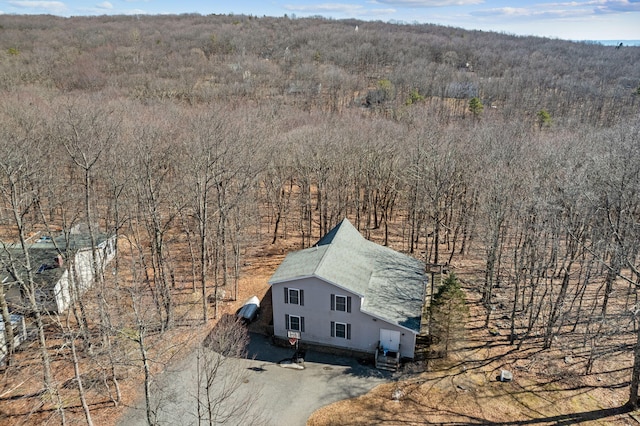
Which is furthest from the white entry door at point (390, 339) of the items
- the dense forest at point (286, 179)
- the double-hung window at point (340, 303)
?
the dense forest at point (286, 179)

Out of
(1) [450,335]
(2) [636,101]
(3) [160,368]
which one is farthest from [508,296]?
(2) [636,101]

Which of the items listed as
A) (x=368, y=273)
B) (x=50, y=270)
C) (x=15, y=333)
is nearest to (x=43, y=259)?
(x=50, y=270)

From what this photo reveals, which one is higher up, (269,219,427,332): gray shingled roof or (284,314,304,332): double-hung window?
(269,219,427,332): gray shingled roof

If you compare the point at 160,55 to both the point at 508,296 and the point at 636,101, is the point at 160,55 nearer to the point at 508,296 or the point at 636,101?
the point at 508,296

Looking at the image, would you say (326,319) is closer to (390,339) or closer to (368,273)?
(390,339)

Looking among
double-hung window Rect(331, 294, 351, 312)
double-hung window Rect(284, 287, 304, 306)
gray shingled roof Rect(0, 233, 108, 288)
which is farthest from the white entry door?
gray shingled roof Rect(0, 233, 108, 288)

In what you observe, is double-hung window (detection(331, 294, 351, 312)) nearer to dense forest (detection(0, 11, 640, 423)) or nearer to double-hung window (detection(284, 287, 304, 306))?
double-hung window (detection(284, 287, 304, 306))
